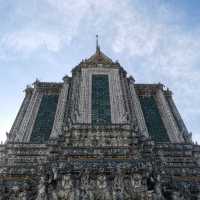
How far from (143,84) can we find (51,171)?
952 inches

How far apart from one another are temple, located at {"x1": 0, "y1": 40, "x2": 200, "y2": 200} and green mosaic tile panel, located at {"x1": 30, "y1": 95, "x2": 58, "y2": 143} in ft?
0.32

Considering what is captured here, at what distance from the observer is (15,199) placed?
82.9ft

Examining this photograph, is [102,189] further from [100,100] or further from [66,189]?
[100,100]

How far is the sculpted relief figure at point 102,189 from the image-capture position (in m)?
23.8

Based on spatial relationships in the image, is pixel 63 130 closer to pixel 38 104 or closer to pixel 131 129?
pixel 131 129

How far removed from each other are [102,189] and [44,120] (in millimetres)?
16455

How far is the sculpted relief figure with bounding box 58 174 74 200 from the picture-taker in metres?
23.9

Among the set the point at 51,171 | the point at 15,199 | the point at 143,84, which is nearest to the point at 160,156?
the point at 51,171

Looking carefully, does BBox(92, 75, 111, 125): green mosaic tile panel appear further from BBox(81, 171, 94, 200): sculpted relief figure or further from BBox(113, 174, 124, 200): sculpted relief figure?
BBox(81, 171, 94, 200): sculpted relief figure

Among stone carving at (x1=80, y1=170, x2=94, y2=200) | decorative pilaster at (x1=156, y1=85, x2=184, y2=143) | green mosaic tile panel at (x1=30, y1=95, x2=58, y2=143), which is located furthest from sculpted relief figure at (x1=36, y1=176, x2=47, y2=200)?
decorative pilaster at (x1=156, y1=85, x2=184, y2=143)

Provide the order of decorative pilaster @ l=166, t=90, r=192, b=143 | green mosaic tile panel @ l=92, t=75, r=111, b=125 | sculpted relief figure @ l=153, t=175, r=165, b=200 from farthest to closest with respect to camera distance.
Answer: decorative pilaster @ l=166, t=90, r=192, b=143 → green mosaic tile panel @ l=92, t=75, r=111, b=125 → sculpted relief figure @ l=153, t=175, r=165, b=200

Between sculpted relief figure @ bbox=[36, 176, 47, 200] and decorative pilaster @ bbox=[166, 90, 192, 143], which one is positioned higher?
decorative pilaster @ bbox=[166, 90, 192, 143]

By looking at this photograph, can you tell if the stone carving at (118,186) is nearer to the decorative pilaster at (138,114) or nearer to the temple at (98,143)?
the temple at (98,143)

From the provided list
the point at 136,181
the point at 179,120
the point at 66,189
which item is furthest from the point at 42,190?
the point at 179,120
